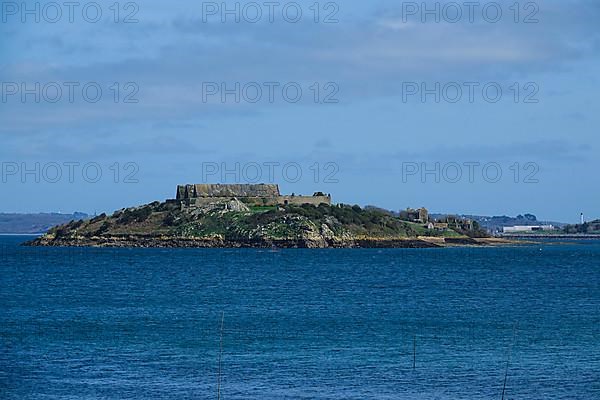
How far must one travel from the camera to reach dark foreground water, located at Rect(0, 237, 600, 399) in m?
32.8

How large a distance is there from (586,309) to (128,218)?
470 ft

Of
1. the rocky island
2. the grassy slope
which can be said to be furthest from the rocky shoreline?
the grassy slope

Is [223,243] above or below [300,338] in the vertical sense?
above

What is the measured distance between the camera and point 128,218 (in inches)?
7697

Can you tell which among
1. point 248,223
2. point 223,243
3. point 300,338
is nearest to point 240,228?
point 248,223

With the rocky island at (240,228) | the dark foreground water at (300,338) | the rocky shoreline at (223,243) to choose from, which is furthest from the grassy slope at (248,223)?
the dark foreground water at (300,338)

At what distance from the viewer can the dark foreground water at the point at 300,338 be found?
3284cm

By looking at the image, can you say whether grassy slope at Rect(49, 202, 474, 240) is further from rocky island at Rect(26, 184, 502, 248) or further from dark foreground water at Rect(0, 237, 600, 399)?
dark foreground water at Rect(0, 237, 600, 399)

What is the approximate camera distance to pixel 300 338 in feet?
148

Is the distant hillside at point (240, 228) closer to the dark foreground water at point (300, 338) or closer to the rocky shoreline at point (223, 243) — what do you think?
the rocky shoreline at point (223, 243)

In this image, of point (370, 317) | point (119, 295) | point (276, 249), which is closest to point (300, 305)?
point (370, 317)

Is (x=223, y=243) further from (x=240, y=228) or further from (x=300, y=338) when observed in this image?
(x=300, y=338)

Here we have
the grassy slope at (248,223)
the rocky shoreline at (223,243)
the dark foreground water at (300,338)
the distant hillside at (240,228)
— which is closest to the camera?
the dark foreground water at (300,338)

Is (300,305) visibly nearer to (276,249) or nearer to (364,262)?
(364,262)
